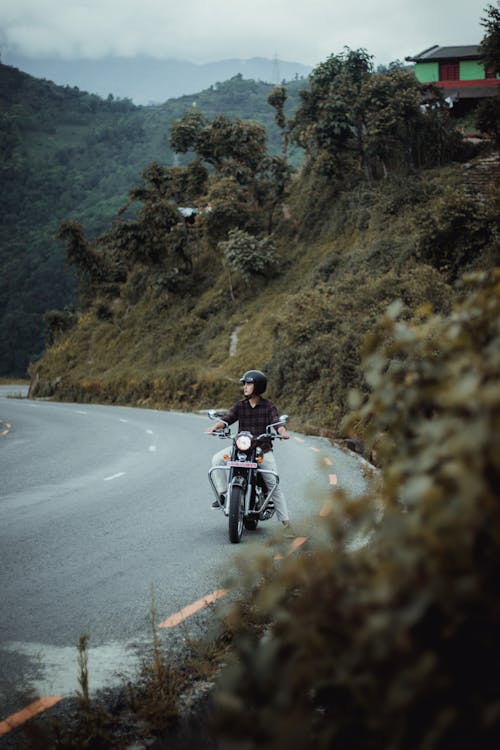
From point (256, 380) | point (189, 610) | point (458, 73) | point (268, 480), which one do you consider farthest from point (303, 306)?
point (458, 73)

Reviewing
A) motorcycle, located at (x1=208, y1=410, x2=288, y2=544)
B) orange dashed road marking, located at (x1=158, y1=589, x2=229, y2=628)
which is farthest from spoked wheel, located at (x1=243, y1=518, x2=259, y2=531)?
orange dashed road marking, located at (x1=158, y1=589, x2=229, y2=628)

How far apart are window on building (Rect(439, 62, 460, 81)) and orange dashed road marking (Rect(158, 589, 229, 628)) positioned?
57.5 metres

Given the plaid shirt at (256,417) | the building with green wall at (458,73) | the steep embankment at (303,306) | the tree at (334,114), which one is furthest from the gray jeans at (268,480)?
the building with green wall at (458,73)

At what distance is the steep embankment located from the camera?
89.8 ft

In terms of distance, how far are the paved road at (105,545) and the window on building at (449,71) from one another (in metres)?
46.5

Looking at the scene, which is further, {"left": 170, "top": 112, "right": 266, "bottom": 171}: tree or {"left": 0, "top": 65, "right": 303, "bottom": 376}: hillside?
{"left": 0, "top": 65, "right": 303, "bottom": 376}: hillside

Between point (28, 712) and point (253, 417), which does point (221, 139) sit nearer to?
point (253, 417)

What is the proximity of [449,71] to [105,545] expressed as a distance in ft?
185

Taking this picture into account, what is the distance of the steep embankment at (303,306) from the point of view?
2736cm

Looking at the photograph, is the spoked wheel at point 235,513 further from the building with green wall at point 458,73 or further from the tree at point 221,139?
the building with green wall at point 458,73

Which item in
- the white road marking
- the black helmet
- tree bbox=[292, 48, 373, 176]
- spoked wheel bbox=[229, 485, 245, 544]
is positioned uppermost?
tree bbox=[292, 48, 373, 176]

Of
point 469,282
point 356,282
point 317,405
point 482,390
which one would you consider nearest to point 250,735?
point 482,390

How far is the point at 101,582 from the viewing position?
703 cm

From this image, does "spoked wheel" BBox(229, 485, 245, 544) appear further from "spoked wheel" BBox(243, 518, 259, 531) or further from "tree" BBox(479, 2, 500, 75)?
"tree" BBox(479, 2, 500, 75)
